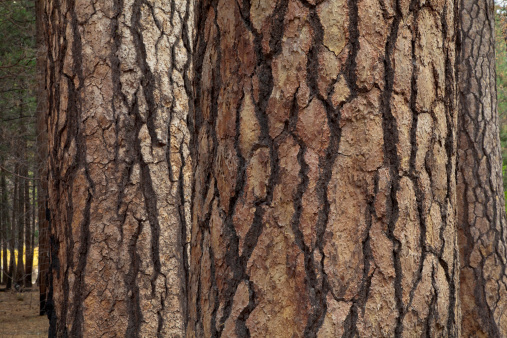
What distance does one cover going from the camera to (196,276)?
1.44 m

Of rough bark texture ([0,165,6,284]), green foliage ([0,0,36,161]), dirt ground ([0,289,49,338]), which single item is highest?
green foliage ([0,0,36,161])

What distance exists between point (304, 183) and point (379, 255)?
25cm

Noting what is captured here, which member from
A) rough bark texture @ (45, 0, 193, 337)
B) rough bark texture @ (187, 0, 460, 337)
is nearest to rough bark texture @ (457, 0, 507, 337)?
rough bark texture @ (45, 0, 193, 337)

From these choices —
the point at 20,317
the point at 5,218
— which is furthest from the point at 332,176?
the point at 5,218

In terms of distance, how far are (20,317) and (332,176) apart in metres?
9.70

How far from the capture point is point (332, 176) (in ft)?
4.06

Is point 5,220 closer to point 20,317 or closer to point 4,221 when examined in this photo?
point 4,221

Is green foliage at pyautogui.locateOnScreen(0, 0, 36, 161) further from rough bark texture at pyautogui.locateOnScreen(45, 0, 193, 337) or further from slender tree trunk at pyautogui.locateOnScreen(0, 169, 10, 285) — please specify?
rough bark texture at pyautogui.locateOnScreen(45, 0, 193, 337)

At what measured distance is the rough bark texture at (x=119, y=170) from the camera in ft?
8.76

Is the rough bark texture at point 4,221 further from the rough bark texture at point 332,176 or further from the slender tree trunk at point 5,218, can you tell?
the rough bark texture at point 332,176

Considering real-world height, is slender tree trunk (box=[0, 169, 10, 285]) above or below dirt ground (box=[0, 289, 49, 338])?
above

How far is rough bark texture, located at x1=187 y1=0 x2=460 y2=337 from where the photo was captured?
1.23 meters

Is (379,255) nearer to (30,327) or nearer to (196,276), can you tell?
(196,276)

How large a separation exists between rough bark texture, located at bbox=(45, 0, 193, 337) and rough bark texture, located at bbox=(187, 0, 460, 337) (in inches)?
56.9
